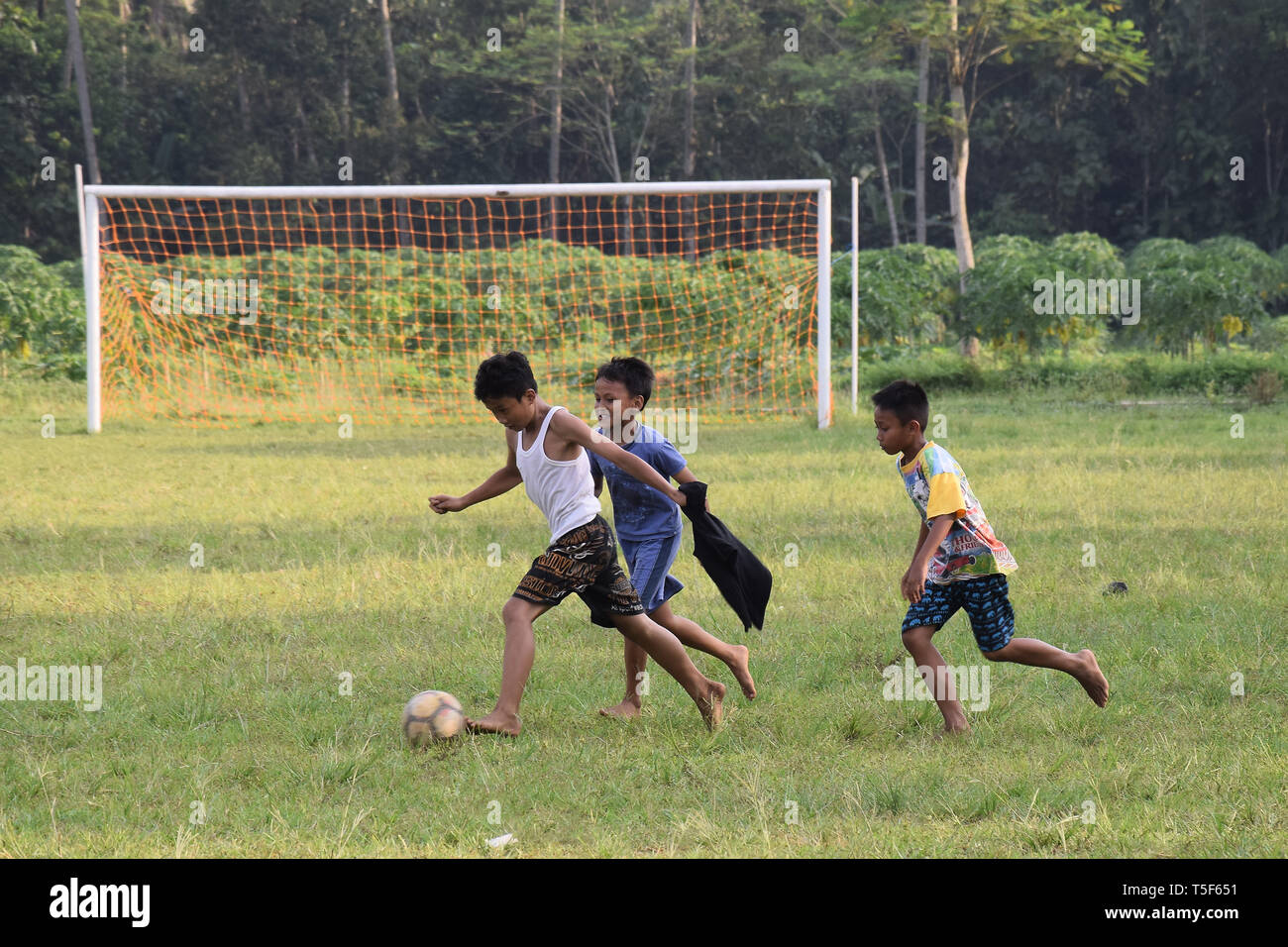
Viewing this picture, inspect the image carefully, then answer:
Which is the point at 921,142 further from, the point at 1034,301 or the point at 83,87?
the point at 83,87

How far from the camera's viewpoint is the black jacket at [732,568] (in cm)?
496

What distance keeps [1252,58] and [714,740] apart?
3899 cm

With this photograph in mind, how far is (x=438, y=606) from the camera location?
680 cm

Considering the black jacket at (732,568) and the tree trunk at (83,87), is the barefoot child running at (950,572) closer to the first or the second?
the black jacket at (732,568)

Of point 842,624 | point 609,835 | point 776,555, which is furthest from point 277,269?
point 609,835

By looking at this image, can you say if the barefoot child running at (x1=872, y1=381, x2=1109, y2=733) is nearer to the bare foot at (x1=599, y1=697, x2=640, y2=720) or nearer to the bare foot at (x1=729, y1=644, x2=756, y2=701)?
the bare foot at (x1=729, y1=644, x2=756, y2=701)

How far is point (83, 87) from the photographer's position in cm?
3741

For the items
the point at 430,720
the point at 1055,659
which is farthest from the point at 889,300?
the point at 430,720

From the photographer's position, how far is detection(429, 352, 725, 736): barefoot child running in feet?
15.3

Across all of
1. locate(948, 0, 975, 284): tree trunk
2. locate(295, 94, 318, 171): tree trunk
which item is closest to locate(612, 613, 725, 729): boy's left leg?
locate(948, 0, 975, 284): tree trunk

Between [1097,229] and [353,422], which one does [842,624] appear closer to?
[353,422]

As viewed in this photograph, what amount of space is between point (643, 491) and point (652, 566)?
28 cm

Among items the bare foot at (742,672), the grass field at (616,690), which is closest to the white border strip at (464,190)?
the grass field at (616,690)

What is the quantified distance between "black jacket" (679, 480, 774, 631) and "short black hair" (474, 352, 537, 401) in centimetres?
79
